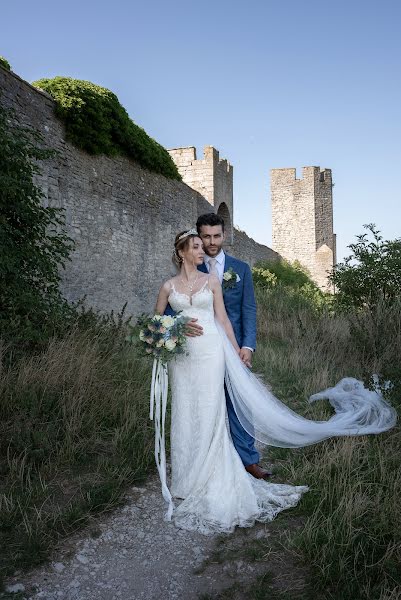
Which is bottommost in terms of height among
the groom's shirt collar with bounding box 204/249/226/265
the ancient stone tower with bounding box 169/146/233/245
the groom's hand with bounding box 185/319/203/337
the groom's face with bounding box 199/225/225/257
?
the groom's hand with bounding box 185/319/203/337

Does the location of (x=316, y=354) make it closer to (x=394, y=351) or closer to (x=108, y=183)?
(x=394, y=351)

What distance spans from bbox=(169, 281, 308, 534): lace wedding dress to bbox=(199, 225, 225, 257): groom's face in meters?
0.38

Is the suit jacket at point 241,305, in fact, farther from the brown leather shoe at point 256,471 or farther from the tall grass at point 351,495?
the tall grass at point 351,495

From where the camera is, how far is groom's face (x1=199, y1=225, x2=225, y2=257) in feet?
13.0

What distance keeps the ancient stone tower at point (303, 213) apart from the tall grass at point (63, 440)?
1092 inches

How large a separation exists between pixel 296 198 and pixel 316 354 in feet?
85.8

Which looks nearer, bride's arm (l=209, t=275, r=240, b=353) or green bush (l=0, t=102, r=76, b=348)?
bride's arm (l=209, t=275, r=240, b=353)

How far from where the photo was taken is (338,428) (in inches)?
162

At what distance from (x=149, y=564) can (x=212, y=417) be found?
1004 mm

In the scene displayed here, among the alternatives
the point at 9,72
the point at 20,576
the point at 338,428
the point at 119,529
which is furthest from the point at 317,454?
the point at 9,72

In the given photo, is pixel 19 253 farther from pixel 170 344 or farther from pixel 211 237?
pixel 170 344

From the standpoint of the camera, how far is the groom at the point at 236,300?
386cm

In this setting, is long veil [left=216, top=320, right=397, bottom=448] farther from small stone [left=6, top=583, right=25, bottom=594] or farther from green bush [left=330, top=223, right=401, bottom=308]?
green bush [left=330, top=223, right=401, bottom=308]

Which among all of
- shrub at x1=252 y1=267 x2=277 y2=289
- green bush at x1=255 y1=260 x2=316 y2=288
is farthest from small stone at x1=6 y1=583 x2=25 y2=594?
green bush at x1=255 y1=260 x2=316 y2=288
